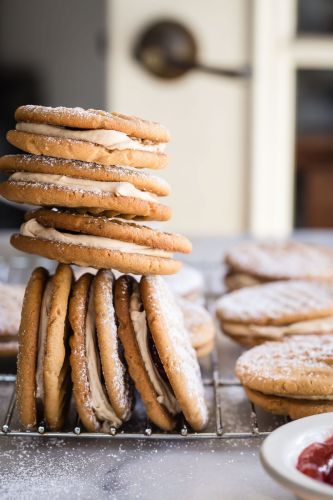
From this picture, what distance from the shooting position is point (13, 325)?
1730 millimetres

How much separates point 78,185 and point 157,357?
1.12ft

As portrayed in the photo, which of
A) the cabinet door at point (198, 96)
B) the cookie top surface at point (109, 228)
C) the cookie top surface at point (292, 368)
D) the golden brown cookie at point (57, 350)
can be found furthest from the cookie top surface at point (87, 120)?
the cabinet door at point (198, 96)

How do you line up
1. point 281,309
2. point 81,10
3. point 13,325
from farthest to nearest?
point 81,10 → point 281,309 → point 13,325

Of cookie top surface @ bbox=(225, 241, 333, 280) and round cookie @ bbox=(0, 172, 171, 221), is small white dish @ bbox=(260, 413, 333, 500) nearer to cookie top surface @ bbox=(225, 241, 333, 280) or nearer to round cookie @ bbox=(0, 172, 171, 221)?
round cookie @ bbox=(0, 172, 171, 221)

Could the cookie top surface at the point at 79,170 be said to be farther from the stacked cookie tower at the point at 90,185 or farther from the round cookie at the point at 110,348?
the round cookie at the point at 110,348

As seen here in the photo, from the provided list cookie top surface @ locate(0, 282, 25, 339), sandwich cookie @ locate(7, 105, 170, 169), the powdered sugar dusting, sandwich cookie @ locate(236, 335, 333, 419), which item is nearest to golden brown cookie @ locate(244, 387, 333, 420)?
sandwich cookie @ locate(236, 335, 333, 419)

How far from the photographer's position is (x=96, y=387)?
1.37 m

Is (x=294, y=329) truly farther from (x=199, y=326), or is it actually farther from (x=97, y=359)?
(x=97, y=359)

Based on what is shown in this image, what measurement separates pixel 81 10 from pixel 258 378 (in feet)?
11.7

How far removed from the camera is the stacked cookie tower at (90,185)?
129 centimetres

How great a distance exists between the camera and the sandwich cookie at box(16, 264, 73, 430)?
132cm

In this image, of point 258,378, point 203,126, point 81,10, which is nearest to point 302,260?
point 258,378

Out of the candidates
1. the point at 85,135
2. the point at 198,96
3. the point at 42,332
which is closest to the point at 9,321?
the point at 42,332

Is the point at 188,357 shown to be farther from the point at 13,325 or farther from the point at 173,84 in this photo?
the point at 173,84
